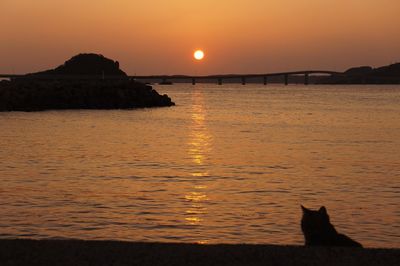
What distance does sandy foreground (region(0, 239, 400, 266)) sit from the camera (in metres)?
4.66

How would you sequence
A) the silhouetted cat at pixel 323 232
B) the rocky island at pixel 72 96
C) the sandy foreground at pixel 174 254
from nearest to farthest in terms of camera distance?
the sandy foreground at pixel 174 254 < the silhouetted cat at pixel 323 232 < the rocky island at pixel 72 96

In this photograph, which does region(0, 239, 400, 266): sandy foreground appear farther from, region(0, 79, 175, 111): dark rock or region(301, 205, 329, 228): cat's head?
region(0, 79, 175, 111): dark rock

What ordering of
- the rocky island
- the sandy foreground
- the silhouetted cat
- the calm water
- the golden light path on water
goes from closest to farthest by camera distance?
the sandy foreground < the silhouetted cat < the calm water < the golden light path on water < the rocky island

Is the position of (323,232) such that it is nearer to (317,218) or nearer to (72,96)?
(317,218)

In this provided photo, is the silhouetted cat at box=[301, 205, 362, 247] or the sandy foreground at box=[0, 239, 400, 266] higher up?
the sandy foreground at box=[0, 239, 400, 266]

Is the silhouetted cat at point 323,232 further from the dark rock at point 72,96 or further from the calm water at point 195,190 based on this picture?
the dark rock at point 72,96

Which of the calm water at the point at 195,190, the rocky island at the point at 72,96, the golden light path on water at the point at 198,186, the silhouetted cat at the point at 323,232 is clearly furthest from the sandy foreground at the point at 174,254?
the rocky island at the point at 72,96

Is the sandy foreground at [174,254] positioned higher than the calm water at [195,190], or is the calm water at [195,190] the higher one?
the sandy foreground at [174,254]

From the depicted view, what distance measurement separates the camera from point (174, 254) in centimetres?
480

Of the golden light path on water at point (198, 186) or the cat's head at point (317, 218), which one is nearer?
the cat's head at point (317, 218)

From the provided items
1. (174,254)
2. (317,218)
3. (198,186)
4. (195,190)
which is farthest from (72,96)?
(174,254)

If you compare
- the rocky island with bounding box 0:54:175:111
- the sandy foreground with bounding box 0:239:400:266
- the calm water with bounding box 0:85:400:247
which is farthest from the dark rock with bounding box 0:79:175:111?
the sandy foreground with bounding box 0:239:400:266

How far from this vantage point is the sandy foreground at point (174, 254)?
15.3ft

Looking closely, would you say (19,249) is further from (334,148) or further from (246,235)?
(334,148)
